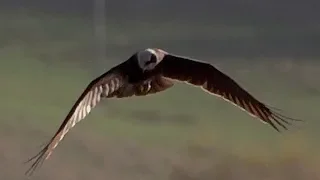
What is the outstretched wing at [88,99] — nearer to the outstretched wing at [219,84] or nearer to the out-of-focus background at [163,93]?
the outstretched wing at [219,84]

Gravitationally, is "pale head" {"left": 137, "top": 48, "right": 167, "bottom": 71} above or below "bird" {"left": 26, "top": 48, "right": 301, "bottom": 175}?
above

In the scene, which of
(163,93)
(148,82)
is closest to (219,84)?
(148,82)

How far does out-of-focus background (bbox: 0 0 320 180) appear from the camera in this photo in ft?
4.77

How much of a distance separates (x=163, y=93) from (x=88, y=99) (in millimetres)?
674

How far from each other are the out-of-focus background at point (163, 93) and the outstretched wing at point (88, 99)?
54 centimetres

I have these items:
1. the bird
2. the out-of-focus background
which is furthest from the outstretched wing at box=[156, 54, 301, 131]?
the out-of-focus background

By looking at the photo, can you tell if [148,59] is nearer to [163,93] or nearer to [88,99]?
[88,99]

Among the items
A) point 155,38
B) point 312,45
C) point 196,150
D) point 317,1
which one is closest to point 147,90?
point 196,150

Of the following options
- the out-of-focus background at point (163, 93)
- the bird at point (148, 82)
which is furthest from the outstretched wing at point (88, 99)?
the out-of-focus background at point (163, 93)

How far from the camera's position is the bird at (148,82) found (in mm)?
914

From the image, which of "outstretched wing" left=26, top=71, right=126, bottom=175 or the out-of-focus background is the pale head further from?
the out-of-focus background

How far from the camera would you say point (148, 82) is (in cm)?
95

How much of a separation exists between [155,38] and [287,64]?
1.02 feet

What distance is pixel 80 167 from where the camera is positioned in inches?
57.2
